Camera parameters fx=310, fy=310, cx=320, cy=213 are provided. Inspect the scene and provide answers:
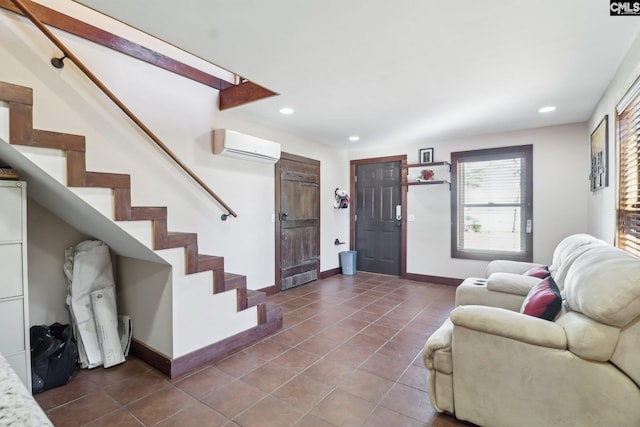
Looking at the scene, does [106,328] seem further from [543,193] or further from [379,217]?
[543,193]

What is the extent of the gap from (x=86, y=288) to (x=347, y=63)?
281 cm

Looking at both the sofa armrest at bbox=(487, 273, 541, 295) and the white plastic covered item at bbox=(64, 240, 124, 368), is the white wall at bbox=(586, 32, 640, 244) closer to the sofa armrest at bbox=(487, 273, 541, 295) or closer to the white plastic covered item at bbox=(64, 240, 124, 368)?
the sofa armrest at bbox=(487, 273, 541, 295)

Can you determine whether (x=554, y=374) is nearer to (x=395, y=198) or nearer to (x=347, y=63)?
(x=347, y=63)

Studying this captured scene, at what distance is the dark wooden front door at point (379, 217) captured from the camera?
220 inches

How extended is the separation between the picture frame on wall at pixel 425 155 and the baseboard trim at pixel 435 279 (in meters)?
1.94

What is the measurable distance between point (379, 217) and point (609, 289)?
4380 mm

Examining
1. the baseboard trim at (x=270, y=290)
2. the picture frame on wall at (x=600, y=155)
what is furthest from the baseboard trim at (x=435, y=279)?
the baseboard trim at (x=270, y=290)

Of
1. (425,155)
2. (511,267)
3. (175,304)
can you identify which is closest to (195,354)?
(175,304)

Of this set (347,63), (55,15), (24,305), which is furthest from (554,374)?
(55,15)

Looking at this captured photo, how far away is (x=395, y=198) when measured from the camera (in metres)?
5.58

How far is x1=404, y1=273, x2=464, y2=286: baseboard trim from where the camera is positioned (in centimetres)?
497

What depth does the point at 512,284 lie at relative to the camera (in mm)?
2543

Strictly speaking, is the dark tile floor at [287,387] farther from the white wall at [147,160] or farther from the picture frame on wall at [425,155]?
the picture frame on wall at [425,155]

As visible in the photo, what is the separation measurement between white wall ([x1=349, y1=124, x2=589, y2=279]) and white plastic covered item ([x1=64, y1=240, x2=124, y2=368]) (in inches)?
176
